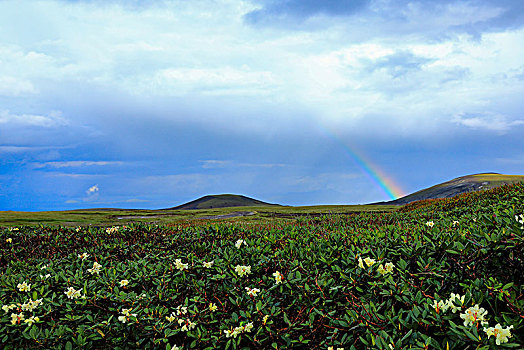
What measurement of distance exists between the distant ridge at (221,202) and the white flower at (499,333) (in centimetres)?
9363

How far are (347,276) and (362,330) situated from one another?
3.24 feet

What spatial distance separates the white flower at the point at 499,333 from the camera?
3035mm

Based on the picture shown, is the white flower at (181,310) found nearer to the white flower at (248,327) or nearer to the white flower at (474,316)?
the white flower at (248,327)

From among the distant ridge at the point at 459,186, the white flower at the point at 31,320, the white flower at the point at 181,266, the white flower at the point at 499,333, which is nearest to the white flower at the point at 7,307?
the white flower at the point at 31,320

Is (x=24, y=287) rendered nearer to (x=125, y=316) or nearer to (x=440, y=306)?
(x=125, y=316)

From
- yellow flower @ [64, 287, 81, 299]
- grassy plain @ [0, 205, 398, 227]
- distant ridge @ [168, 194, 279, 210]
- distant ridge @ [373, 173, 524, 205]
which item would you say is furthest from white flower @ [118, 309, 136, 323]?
distant ridge @ [168, 194, 279, 210]

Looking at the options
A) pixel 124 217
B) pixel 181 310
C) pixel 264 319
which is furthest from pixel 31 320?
pixel 124 217

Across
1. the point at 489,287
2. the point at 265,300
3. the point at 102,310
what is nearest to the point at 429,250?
the point at 489,287

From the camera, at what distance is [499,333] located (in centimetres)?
306

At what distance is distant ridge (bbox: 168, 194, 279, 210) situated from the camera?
9853cm

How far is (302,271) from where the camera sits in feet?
17.1

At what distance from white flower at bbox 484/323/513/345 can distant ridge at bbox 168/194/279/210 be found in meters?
93.6

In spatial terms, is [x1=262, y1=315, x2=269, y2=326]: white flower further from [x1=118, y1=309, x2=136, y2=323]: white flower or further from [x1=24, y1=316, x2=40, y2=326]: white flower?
[x1=24, y1=316, x2=40, y2=326]: white flower

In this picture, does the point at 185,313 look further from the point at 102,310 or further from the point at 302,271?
the point at 302,271
